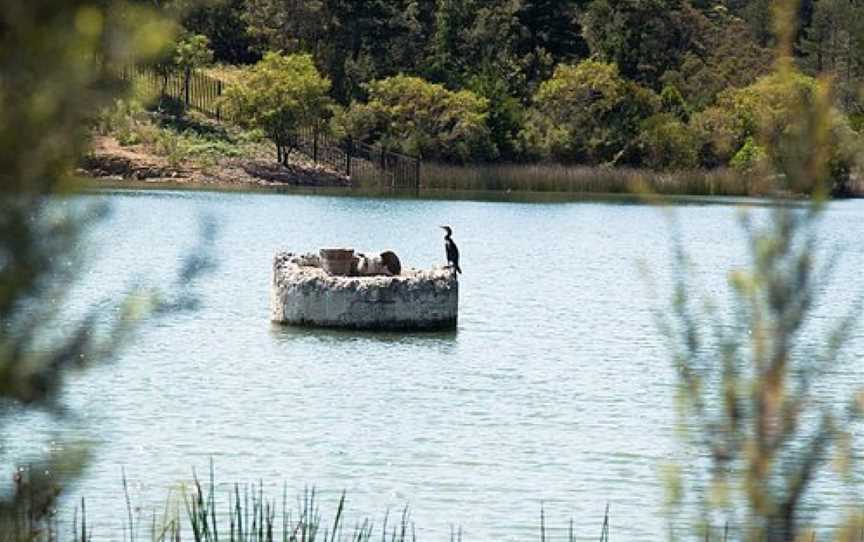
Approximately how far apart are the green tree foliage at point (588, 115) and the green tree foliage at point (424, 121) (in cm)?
293

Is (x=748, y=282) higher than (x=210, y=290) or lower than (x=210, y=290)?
higher

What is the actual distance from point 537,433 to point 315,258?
8.39m

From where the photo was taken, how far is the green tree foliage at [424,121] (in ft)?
242

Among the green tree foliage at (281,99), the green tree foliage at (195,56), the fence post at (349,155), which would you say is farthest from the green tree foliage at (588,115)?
the green tree foliage at (195,56)

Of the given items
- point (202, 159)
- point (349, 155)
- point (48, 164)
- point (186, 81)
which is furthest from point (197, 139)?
point (48, 164)

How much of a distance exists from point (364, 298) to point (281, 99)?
48.7 metres

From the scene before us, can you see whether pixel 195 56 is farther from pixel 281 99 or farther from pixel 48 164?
pixel 48 164

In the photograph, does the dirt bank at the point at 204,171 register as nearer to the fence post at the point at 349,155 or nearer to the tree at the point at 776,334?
the fence post at the point at 349,155

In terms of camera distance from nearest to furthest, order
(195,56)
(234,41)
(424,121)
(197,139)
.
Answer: (195,56)
(197,139)
(424,121)
(234,41)

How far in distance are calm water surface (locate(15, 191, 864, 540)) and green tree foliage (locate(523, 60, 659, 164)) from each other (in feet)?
132

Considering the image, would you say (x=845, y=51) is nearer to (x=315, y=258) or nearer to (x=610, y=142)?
(x=610, y=142)

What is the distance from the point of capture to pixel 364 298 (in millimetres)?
23094

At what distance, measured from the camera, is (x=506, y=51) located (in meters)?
84.0

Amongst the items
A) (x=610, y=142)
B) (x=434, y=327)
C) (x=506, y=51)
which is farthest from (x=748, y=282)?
(x=506, y=51)
